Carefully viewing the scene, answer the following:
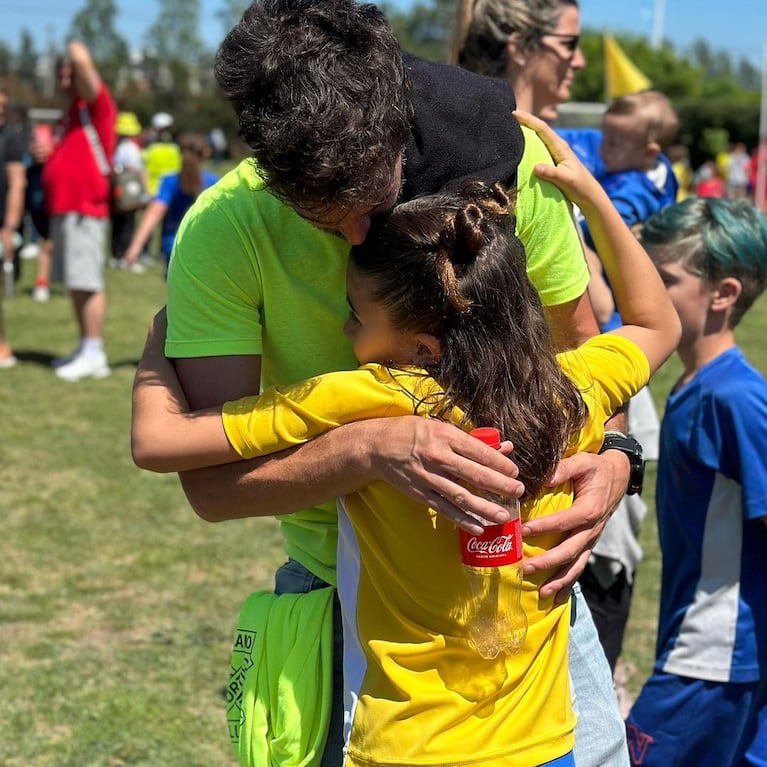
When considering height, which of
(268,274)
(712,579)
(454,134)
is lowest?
(712,579)

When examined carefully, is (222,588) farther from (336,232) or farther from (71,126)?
(71,126)

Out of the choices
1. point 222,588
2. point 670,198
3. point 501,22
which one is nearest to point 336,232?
point 501,22

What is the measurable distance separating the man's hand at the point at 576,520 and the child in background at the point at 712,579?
0.81 meters

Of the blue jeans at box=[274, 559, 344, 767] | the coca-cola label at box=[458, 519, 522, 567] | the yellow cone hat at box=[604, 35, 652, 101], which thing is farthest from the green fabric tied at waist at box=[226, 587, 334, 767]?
the yellow cone hat at box=[604, 35, 652, 101]

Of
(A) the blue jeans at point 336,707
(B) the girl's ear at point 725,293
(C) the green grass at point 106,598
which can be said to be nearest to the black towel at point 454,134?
(A) the blue jeans at point 336,707

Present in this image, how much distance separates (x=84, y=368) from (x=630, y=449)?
6884 mm

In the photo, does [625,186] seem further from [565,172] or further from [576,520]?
[576,520]

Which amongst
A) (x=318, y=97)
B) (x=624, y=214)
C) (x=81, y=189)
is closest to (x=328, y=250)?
(x=318, y=97)

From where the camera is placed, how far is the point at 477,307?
1667 millimetres

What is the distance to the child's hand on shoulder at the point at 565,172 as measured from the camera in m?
1.89

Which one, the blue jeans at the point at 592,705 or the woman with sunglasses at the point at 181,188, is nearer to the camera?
the blue jeans at the point at 592,705

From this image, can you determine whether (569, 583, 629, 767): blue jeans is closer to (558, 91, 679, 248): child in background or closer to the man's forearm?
the man's forearm

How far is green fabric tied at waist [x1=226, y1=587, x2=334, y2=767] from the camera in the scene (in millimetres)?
1814

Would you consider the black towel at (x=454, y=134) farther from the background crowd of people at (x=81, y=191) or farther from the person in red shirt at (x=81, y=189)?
the person in red shirt at (x=81, y=189)
